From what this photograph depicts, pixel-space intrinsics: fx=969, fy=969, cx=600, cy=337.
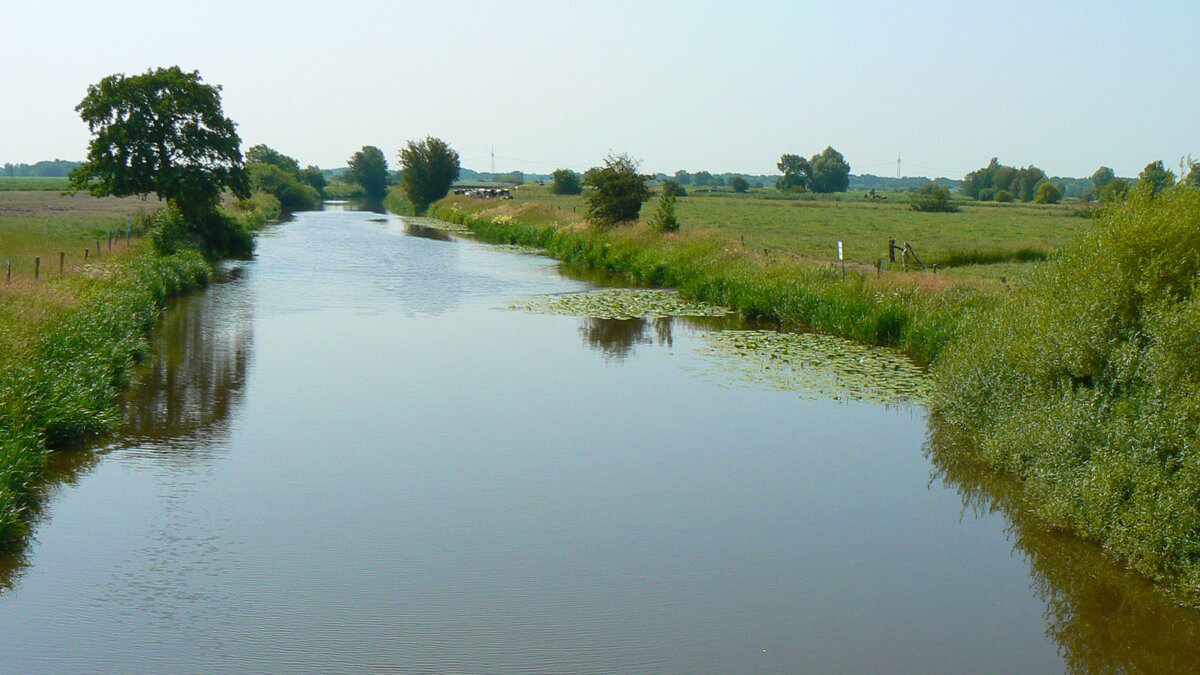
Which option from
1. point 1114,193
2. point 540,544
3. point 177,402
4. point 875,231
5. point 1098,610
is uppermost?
point 875,231

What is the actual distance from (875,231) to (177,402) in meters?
32.3

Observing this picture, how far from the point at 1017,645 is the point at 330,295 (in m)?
21.0

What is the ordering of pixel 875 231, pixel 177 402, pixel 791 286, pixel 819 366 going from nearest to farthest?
pixel 177 402, pixel 819 366, pixel 791 286, pixel 875 231

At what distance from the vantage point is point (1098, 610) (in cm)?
770

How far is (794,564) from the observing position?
8.51 m

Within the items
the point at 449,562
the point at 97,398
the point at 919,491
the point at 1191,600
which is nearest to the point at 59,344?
the point at 97,398

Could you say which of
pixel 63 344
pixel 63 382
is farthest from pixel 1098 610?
pixel 63 344

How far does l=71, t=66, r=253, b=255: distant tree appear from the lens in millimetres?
30328

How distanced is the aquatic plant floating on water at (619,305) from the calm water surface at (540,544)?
7110mm

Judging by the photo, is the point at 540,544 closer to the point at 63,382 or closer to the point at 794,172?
the point at 63,382

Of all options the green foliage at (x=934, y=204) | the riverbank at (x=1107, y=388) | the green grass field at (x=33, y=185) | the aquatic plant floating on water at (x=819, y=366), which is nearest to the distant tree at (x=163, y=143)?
the aquatic plant floating on water at (x=819, y=366)

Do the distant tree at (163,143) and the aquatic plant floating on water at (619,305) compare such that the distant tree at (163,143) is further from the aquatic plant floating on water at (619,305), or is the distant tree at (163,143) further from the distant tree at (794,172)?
the distant tree at (794,172)

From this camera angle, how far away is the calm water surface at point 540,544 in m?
6.93

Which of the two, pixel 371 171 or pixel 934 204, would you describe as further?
pixel 371 171
